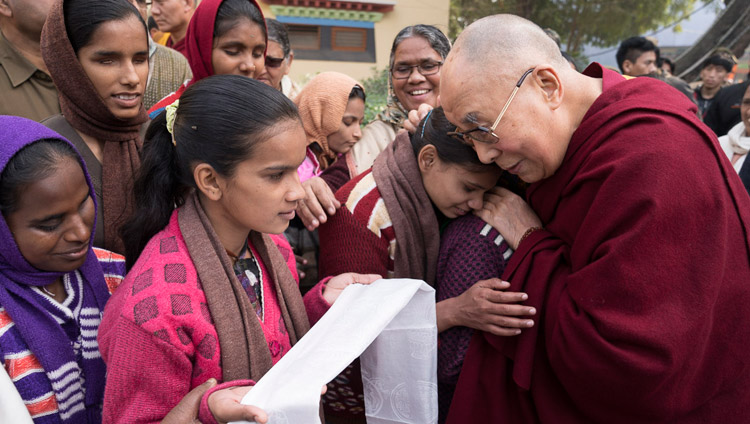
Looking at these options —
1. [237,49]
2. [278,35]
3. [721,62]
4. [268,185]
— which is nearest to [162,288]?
[268,185]

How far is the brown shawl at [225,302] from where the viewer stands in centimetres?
162

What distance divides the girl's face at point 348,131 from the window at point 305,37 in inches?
419

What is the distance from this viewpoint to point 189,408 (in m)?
1.45

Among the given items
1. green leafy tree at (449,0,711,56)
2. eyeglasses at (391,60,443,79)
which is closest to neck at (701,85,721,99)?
green leafy tree at (449,0,711,56)

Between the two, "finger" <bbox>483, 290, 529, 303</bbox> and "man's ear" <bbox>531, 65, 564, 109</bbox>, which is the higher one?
"man's ear" <bbox>531, 65, 564, 109</bbox>

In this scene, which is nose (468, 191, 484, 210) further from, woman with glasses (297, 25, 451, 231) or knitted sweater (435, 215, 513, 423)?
woman with glasses (297, 25, 451, 231)

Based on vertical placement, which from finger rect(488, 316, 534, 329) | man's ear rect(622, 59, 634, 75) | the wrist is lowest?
man's ear rect(622, 59, 634, 75)

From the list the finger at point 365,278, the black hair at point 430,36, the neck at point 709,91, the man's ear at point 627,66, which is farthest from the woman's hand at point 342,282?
the neck at point 709,91

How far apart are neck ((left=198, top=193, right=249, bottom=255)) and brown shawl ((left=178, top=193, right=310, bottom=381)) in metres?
0.04

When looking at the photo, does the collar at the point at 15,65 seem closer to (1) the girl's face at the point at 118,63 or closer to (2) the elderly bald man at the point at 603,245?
(1) the girl's face at the point at 118,63

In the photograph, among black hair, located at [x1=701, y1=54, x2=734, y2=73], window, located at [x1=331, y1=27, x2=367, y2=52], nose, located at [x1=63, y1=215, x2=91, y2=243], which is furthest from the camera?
window, located at [x1=331, y1=27, x2=367, y2=52]

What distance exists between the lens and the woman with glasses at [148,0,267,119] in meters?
2.90

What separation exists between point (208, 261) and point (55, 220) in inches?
21.5

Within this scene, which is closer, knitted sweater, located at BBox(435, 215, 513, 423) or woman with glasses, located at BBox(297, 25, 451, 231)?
knitted sweater, located at BBox(435, 215, 513, 423)
